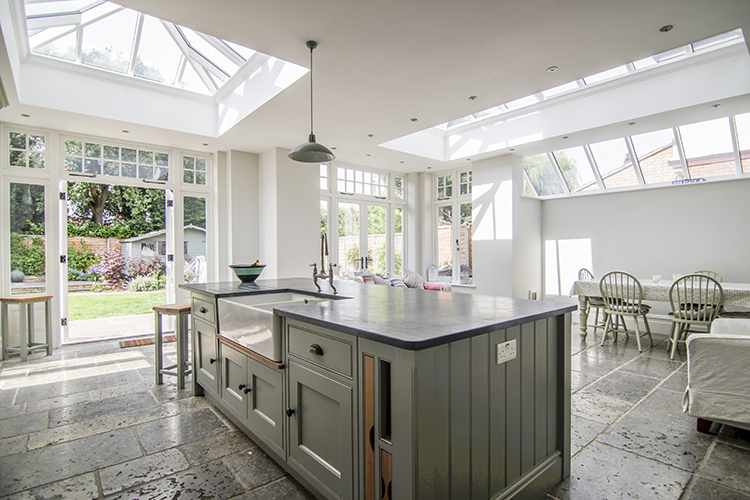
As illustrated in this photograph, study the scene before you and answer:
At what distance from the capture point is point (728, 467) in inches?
81.9

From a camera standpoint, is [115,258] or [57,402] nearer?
[57,402]

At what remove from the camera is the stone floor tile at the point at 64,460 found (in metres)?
2.02

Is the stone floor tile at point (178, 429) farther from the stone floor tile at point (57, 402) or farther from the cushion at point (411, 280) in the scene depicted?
the cushion at point (411, 280)

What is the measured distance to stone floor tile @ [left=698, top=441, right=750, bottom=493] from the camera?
6.38 feet

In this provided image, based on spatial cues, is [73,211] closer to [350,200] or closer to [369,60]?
[350,200]

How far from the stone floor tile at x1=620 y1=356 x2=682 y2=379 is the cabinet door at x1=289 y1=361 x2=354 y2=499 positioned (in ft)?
11.2

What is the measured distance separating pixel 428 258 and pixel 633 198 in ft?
12.4

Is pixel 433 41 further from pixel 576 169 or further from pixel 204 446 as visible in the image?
pixel 576 169

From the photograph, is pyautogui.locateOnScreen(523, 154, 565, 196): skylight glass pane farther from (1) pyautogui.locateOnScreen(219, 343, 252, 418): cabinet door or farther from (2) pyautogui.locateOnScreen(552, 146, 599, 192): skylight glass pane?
(1) pyautogui.locateOnScreen(219, 343, 252, 418): cabinet door

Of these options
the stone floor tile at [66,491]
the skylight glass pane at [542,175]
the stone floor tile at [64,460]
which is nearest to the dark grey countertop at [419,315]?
the stone floor tile at [66,491]

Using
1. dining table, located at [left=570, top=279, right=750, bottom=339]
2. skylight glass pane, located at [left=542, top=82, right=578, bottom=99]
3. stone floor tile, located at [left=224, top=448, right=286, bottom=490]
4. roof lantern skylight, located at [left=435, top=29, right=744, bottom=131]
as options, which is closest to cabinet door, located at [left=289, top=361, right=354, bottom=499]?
stone floor tile, located at [left=224, top=448, right=286, bottom=490]

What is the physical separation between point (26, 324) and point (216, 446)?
3767 millimetres

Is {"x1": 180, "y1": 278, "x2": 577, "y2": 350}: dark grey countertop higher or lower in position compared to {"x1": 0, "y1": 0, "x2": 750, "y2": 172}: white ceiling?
lower

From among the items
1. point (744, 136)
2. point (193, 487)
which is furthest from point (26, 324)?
point (744, 136)
